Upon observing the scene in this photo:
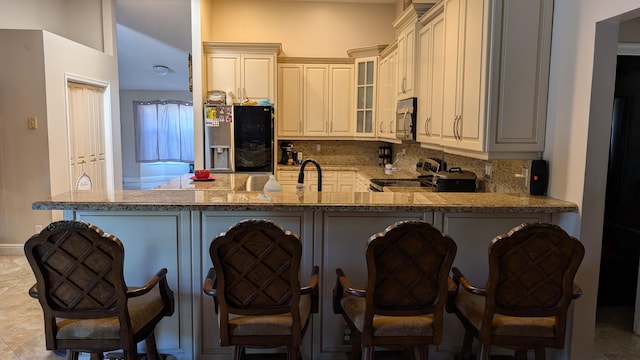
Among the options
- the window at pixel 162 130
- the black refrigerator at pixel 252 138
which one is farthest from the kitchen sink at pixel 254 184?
the window at pixel 162 130

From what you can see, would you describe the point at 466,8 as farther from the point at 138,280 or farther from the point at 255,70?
the point at 255,70

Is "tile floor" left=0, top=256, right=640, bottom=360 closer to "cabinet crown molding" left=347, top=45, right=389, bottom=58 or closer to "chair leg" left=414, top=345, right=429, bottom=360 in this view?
"chair leg" left=414, top=345, right=429, bottom=360

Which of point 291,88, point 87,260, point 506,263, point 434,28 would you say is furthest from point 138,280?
point 291,88

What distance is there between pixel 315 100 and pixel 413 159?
155cm

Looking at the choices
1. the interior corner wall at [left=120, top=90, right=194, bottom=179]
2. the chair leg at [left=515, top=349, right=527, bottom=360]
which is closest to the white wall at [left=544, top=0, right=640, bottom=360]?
the chair leg at [left=515, top=349, right=527, bottom=360]

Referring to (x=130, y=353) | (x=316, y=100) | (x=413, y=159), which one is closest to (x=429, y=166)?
(x=413, y=159)

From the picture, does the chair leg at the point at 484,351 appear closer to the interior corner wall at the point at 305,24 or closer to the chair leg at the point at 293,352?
the chair leg at the point at 293,352

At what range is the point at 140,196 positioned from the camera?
249 centimetres

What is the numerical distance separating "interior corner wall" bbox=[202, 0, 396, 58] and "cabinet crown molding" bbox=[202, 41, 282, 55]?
0.56m

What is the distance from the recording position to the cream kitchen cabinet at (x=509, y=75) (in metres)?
2.55

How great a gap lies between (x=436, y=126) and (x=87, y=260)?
103 inches

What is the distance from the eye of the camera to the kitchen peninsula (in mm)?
2383

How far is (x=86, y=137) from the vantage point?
5.64 m

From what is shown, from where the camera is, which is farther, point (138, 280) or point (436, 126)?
point (436, 126)
